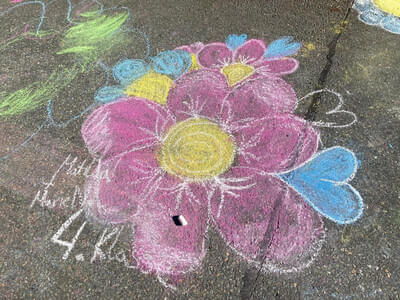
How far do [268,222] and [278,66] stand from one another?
1535mm

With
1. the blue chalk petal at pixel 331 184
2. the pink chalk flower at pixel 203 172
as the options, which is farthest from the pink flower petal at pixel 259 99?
the blue chalk petal at pixel 331 184

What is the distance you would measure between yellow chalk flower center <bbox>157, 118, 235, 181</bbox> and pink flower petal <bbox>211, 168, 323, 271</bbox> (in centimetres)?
18

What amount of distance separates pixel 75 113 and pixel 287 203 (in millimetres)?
1953

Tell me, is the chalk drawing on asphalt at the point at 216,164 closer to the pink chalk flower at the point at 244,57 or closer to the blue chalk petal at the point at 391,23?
the pink chalk flower at the point at 244,57

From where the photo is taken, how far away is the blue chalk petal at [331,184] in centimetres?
207

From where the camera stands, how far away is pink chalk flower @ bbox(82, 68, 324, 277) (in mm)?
2023

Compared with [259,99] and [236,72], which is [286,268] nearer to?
[259,99]

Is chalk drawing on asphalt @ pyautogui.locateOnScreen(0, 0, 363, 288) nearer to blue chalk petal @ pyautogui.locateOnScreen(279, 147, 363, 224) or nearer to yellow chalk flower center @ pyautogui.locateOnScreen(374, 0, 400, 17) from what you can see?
blue chalk petal @ pyautogui.locateOnScreen(279, 147, 363, 224)

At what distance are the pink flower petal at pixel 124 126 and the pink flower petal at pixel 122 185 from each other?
11 centimetres

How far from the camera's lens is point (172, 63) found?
3125 mm

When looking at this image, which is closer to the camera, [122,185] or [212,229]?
[212,229]

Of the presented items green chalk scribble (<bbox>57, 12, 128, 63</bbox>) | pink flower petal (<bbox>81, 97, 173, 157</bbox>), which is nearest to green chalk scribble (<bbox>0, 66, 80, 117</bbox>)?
green chalk scribble (<bbox>57, 12, 128, 63</bbox>)

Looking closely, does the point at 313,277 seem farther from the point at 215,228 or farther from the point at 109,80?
the point at 109,80

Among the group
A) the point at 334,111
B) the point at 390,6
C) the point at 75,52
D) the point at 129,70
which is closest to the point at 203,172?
the point at 334,111
